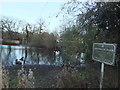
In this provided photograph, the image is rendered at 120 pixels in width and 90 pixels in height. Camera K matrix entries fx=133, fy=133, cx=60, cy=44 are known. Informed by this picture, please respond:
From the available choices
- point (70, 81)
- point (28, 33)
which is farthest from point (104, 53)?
point (28, 33)

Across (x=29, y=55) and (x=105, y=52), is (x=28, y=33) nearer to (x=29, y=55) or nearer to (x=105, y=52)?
(x=29, y=55)

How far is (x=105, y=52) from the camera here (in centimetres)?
131

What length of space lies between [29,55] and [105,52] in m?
0.88

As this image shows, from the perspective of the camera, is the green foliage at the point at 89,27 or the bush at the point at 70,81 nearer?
the green foliage at the point at 89,27

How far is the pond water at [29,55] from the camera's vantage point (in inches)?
61.2

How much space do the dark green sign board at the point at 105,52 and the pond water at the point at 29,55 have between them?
473 millimetres

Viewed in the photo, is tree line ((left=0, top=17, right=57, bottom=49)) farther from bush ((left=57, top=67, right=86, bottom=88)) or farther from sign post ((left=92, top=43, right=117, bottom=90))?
sign post ((left=92, top=43, right=117, bottom=90))

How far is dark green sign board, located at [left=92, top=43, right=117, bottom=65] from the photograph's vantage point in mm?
1256

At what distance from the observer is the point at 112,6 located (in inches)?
56.2

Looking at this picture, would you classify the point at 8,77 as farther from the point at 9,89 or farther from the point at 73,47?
the point at 73,47

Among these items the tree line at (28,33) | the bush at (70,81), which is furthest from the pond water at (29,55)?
the bush at (70,81)

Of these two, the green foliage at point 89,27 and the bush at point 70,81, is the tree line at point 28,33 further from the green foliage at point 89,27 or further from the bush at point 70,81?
the bush at point 70,81

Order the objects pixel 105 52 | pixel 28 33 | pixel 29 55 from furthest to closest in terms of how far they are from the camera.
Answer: pixel 29 55 → pixel 28 33 → pixel 105 52

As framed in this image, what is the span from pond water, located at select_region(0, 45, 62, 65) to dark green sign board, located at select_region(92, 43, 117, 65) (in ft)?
1.55
